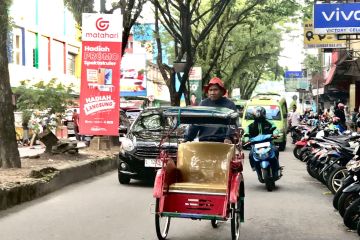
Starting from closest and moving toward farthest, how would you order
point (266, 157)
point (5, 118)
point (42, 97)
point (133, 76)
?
point (5, 118), point (266, 157), point (42, 97), point (133, 76)

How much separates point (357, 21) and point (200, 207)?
10.7m

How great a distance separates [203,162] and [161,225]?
0.90 meters

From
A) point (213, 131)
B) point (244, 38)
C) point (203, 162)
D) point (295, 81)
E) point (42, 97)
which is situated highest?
point (244, 38)

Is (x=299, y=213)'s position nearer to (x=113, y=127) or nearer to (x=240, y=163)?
(x=240, y=163)

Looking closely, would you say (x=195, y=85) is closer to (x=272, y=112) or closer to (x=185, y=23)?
(x=272, y=112)

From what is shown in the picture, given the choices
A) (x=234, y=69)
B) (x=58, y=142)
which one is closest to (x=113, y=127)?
(x=58, y=142)

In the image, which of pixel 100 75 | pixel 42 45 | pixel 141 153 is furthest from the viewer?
pixel 42 45

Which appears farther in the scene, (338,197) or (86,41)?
(86,41)

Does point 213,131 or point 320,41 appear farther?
point 320,41

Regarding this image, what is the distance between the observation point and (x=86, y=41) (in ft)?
46.0

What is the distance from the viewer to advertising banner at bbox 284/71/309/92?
49.1 meters

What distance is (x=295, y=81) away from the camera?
187 feet

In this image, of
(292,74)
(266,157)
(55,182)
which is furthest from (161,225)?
(292,74)

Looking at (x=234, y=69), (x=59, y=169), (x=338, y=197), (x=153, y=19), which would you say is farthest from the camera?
(x=234, y=69)
